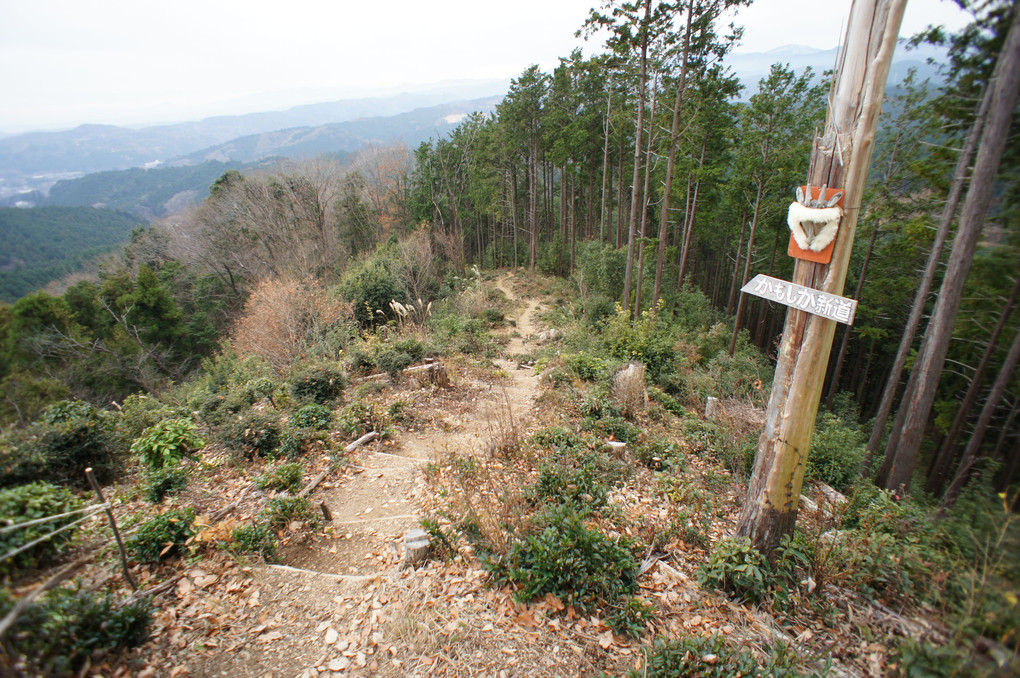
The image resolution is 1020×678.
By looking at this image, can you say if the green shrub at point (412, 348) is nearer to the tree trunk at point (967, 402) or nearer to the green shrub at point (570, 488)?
the green shrub at point (570, 488)

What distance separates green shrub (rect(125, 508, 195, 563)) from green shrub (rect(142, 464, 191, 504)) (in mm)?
870

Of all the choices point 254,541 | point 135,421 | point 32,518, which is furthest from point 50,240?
point 32,518

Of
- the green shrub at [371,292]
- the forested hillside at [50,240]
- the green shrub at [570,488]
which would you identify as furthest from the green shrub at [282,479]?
the forested hillside at [50,240]

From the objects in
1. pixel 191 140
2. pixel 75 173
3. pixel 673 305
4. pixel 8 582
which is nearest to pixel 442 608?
pixel 8 582

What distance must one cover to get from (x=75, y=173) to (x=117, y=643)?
169 metres

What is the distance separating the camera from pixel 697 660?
2.60 m

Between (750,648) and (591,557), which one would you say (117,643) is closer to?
(591,557)

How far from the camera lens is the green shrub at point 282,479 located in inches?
202

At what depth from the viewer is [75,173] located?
115125mm

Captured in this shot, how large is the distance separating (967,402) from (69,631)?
11463 millimetres

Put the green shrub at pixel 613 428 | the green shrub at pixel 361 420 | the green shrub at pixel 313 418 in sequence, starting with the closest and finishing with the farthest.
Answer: the green shrub at pixel 613 428 → the green shrub at pixel 313 418 → the green shrub at pixel 361 420

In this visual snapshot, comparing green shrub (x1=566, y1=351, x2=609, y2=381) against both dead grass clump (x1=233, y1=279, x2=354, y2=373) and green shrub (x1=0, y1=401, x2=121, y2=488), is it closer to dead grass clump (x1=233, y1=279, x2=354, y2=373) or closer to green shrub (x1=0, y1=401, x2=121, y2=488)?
dead grass clump (x1=233, y1=279, x2=354, y2=373)

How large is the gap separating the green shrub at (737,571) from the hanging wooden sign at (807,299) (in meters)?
1.91

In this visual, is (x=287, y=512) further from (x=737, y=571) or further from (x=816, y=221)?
(x=816, y=221)
